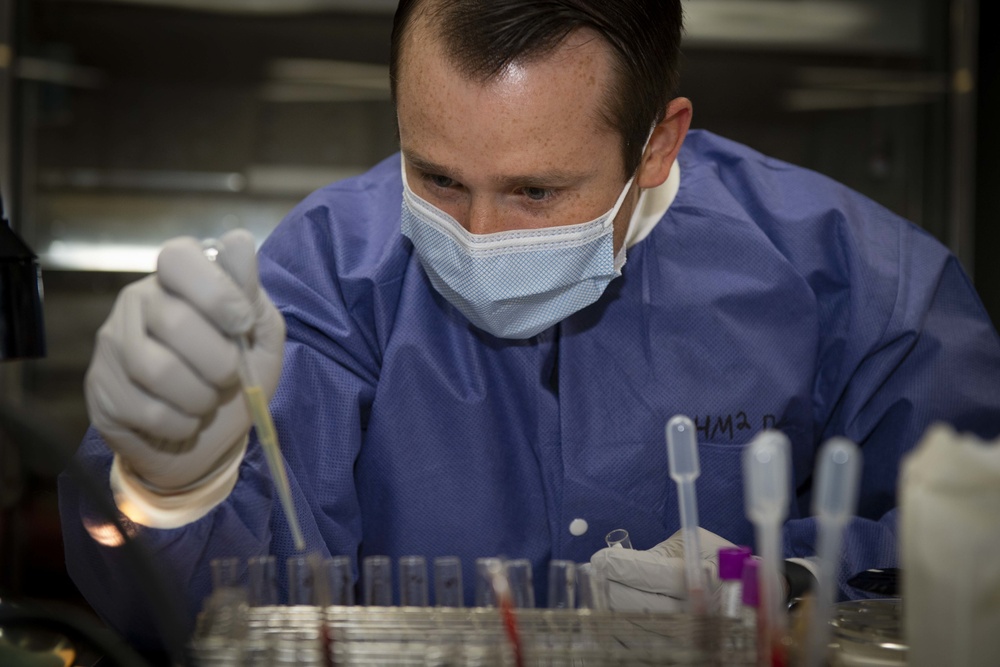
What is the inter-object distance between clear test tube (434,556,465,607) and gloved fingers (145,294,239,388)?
0.29 metres

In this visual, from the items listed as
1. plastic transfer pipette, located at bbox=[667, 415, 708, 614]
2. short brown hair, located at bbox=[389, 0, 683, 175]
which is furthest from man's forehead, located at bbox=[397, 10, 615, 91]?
plastic transfer pipette, located at bbox=[667, 415, 708, 614]

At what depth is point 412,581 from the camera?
94cm

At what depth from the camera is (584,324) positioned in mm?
1570

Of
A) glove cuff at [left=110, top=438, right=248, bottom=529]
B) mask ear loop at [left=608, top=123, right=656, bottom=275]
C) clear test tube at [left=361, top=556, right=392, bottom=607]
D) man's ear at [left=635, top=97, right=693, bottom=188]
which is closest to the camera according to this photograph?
clear test tube at [left=361, top=556, right=392, bottom=607]

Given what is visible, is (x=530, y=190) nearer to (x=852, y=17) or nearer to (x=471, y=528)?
(x=471, y=528)

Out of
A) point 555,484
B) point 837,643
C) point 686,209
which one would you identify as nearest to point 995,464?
point 837,643

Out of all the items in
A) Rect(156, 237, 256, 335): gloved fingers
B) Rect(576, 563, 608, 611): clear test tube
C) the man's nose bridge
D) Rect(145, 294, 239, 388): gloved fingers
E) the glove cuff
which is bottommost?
Rect(576, 563, 608, 611): clear test tube

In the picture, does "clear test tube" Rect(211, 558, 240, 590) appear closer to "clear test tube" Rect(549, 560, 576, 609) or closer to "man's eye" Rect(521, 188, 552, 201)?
"clear test tube" Rect(549, 560, 576, 609)

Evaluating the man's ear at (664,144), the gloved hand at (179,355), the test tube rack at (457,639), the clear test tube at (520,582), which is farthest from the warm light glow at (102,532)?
the man's ear at (664,144)

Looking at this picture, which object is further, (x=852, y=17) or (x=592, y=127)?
(x=852, y=17)

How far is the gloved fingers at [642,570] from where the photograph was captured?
1133 mm

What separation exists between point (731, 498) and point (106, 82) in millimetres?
2412

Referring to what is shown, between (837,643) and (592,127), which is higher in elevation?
(592,127)

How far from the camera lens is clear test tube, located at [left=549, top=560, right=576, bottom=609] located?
0.93m
